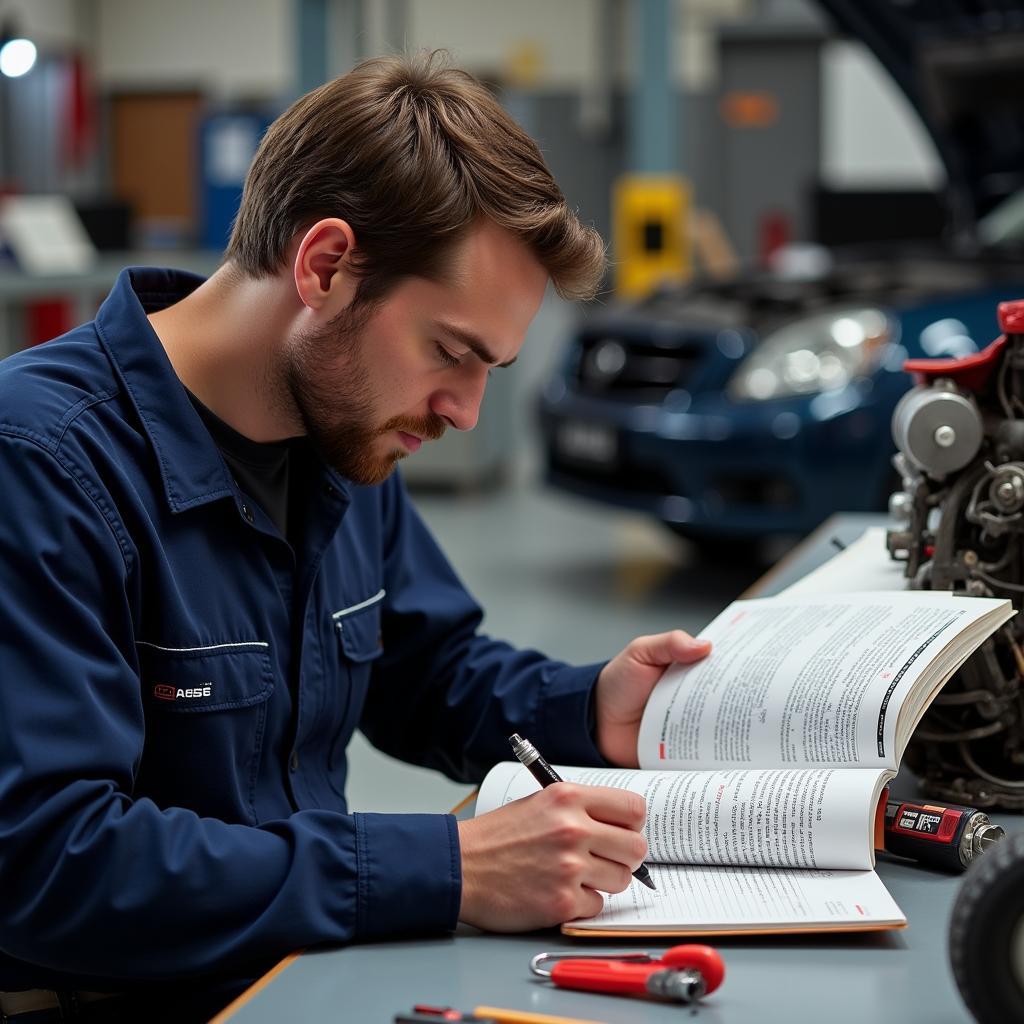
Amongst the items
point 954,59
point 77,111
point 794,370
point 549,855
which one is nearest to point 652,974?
point 549,855

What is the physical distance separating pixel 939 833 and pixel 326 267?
0.58m

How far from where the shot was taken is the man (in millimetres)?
898

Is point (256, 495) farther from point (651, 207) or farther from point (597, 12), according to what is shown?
point (597, 12)

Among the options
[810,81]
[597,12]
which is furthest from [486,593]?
[597,12]

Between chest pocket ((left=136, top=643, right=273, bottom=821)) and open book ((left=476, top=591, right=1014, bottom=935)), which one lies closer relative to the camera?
open book ((left=476, top=591, right=1014, bottom=935))

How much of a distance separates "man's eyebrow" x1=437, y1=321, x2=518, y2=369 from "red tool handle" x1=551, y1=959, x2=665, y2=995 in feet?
1.49

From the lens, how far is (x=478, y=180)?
1.06 meters

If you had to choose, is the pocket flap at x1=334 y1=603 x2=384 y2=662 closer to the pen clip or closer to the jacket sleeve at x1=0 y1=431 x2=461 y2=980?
the jacket sleeve at x1=0 y1=431 x2=461 y2=980

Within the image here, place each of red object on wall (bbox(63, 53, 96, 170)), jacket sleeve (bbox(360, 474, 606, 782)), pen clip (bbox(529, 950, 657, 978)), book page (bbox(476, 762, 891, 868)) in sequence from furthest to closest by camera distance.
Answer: red object on wall (bbox(63, 53, 96, 170)) → jacket sleeve (bbox(360, 474, 606, 782)) → book page (bbox(476, 762, 891, 868)) → pen clip (bbox(529, 950, 657, 978))

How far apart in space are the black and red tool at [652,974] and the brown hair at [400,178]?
1.60 ft

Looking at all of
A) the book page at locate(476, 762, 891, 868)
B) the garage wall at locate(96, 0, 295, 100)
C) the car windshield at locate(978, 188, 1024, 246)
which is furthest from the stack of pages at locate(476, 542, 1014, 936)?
the garage wall at locate(96, 0, 295, 100)

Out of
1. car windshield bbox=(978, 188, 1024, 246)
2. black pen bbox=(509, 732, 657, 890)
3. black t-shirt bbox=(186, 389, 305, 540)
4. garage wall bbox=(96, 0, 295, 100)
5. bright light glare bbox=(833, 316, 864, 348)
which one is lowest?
black pen bbox=(509, 732, 657, 890)

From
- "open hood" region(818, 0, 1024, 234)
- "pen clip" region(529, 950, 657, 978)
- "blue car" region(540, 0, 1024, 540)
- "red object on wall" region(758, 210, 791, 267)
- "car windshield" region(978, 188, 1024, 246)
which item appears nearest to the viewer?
"pen clip" region(529, 950, 657, 978)

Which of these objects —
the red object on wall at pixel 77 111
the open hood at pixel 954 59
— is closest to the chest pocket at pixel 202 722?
the open hood at pixel 954 59
